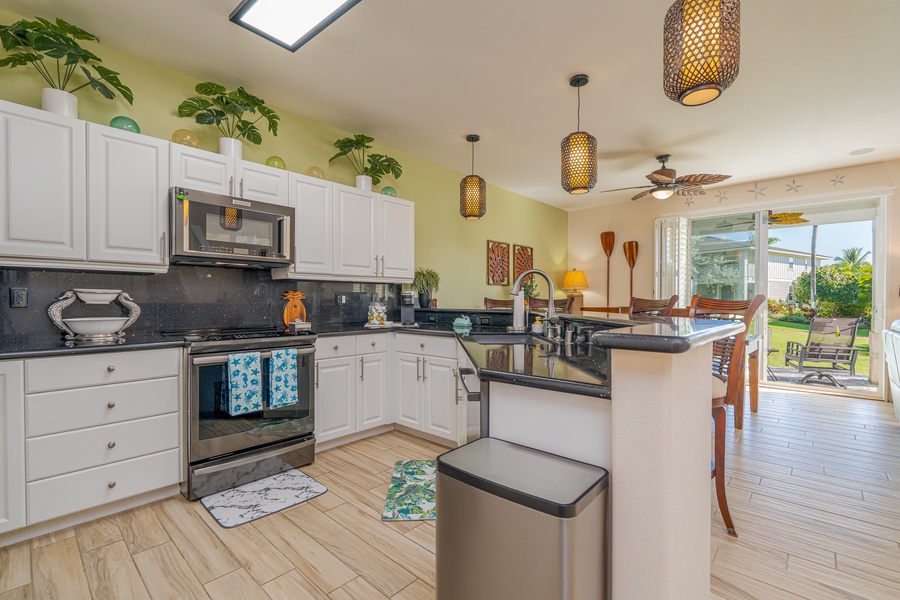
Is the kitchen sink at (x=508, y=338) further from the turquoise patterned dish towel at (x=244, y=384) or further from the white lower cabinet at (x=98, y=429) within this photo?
the white lower cabinet at (x=98, y=429)

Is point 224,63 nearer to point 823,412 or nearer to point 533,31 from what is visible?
point 533,31

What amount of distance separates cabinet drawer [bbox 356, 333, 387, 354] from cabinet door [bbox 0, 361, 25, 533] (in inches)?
70.9

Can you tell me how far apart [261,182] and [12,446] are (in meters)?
1.92

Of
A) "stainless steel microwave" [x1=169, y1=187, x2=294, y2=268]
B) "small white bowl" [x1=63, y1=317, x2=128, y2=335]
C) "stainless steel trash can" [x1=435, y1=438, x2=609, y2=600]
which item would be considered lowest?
"stainless steel trash can" [x1=435, y1=438, x2=609, y2=600]

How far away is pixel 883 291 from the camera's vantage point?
443 cm

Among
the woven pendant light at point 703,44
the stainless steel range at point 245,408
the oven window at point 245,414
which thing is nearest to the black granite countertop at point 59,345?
the stainless steel range at point 245,408

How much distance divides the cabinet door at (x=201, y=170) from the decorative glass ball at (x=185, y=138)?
6 centimetres

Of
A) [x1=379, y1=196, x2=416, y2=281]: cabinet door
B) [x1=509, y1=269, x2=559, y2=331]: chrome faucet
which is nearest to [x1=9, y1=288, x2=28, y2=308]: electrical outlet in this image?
[x1=379, y1=196, x2=416, y2=281]: cabinet door

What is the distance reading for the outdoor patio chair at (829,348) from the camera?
4840 millimetres

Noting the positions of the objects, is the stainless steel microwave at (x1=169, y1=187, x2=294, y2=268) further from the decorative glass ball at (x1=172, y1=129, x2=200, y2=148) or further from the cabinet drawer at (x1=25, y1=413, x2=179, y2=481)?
the cabinet drawer at (x1=25, y1=413, x2=179, y2=481)

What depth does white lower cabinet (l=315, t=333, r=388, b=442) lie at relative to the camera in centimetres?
290

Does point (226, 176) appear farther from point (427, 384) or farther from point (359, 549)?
point (359, 549)

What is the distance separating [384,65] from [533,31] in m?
0.98

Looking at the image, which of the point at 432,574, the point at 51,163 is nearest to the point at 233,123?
the point at 51,163
